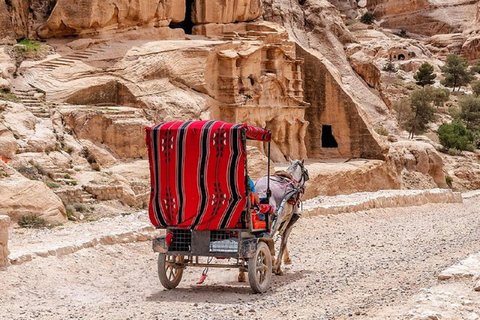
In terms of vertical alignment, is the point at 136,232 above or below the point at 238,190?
below

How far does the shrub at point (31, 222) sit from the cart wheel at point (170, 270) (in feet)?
19.6

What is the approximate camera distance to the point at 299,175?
13.6 metres

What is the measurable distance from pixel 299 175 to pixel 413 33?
8094cm

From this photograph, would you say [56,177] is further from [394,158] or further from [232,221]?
[394,158]

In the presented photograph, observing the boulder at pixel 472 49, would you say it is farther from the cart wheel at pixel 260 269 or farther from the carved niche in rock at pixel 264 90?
the cart wheel at pixel 260 269

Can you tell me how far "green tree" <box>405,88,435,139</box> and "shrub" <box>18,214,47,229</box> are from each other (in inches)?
1747

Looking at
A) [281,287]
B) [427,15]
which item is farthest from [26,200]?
[427,15]

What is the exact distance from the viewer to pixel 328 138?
127 ft

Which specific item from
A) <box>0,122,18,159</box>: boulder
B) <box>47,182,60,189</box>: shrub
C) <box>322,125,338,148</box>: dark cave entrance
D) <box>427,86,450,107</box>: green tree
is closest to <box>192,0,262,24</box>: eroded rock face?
<box>322,125,338,148</box>: dark cave entrance

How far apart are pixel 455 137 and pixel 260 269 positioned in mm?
42844

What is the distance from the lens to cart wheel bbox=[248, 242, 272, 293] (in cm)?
1097

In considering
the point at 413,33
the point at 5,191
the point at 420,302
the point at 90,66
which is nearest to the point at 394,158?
the point at 90,66

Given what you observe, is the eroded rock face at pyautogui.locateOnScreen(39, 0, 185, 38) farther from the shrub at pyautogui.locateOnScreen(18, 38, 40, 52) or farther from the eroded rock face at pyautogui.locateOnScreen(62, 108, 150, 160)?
the eroded rock face at pyautogui.locateOnScreen(62, 108, 150, 160)

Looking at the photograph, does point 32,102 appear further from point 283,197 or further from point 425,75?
point 425,75
